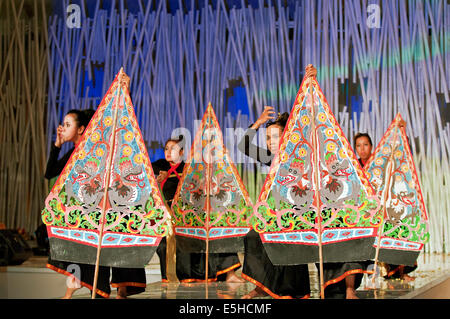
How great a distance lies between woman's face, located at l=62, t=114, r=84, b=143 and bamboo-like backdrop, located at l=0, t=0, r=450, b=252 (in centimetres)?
146

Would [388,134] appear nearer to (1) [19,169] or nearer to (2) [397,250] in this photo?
(2) [397,250]

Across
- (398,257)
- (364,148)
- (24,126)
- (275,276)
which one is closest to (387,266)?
(398,257)

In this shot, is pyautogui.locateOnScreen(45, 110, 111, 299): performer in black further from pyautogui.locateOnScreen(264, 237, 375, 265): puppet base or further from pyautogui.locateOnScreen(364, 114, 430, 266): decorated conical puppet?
pyautogui.locateOnScreen(364, 114, 430, 266): decorated conical puppet

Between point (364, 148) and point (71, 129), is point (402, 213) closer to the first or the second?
point (364, 148)

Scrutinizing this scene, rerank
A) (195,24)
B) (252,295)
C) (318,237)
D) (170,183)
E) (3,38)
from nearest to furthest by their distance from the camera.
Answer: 1. (318,237)
2. (252,295)
3. (170,183)
4. (3,38)
5. (195,24)

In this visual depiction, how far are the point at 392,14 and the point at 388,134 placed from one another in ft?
4.94

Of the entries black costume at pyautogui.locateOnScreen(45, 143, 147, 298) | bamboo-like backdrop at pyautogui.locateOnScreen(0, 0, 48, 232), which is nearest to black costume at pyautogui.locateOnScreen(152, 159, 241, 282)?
black costume at pyautogui.locateOnScreen(45, 143, 147, 298)

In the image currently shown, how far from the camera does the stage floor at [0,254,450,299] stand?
284cm

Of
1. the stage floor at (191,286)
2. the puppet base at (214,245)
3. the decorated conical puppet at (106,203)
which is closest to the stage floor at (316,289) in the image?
the stage floor at (191,286)

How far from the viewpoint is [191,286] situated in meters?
3.35

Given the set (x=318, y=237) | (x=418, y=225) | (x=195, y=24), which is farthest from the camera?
(x=195, y=24)

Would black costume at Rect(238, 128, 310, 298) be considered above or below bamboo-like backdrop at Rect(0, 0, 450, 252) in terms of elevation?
below

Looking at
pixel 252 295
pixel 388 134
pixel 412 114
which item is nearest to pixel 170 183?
pixel 252 295

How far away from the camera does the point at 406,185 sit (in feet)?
10.9
